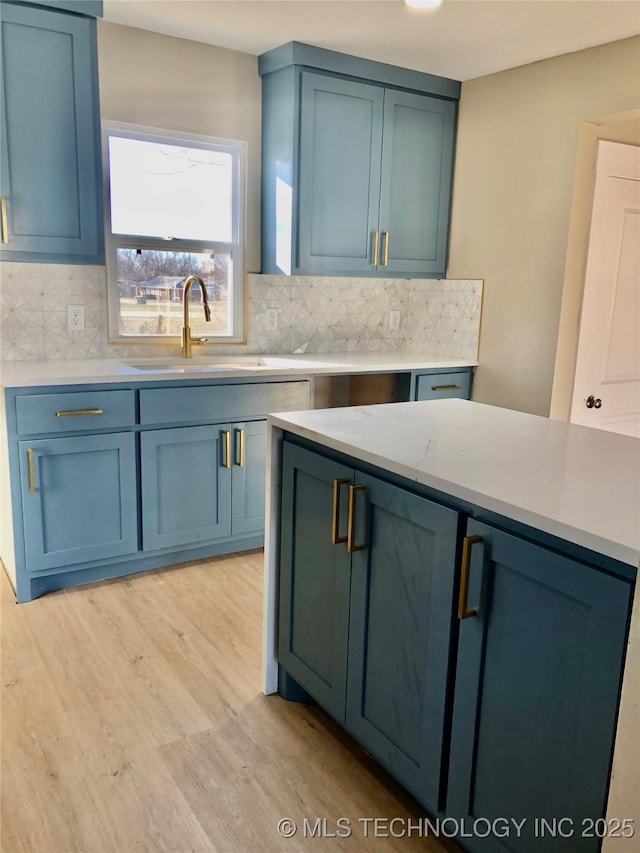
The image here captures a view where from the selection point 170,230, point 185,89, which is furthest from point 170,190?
point 185,89

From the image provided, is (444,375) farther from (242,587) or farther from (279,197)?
(242,587)

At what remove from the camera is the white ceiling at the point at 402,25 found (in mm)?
2779

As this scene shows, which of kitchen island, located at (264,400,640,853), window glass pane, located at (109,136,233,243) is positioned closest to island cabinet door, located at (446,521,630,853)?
kitchen island, located at (264,400,640,853)

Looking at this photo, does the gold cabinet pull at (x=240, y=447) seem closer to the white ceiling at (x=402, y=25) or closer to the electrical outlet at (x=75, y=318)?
the electrical outlet at (x=75, y=318)

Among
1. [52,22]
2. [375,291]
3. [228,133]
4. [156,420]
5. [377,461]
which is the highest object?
[52,22]

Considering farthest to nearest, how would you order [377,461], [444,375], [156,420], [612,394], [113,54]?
[444,375] < [612,394] < [113,54] < [156,420] < [377,461]

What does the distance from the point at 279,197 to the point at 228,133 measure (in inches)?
16.6

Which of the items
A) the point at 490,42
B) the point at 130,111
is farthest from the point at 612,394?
the point at 130,111

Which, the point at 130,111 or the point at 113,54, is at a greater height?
the point at 113,54

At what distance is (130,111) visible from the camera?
3232mm

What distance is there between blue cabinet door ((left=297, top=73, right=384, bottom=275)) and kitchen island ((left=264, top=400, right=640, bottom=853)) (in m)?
1.69

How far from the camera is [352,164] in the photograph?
3.59 meters

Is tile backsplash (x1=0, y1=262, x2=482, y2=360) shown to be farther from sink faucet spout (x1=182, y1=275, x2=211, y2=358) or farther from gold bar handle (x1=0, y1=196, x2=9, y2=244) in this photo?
gold bar handle (x1=0, y1=196, x2=9, y2=244)

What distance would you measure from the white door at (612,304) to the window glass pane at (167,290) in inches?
72.7
